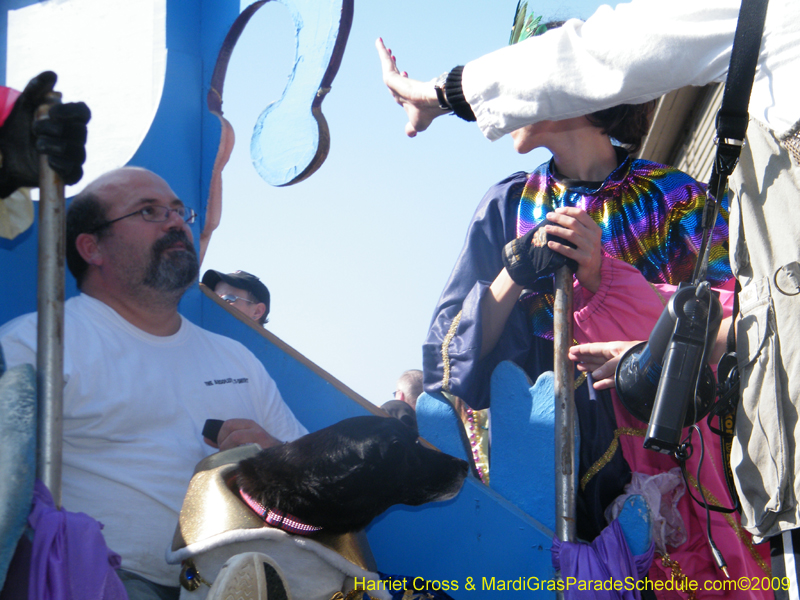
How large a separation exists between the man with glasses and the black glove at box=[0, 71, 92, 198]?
1.65ft

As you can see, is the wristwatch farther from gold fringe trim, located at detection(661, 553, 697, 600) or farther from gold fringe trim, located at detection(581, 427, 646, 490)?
gold fringe trim, located at detection(661, 553, 697, 600)

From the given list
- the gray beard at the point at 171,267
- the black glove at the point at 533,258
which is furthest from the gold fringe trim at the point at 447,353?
the gray beard at the point at 171,267

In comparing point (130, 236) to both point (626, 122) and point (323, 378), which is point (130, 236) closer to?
point (323, 378)

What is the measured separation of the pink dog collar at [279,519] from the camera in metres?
1.85

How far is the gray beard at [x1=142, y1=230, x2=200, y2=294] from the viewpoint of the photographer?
99.1 inches

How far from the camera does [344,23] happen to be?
2734mm

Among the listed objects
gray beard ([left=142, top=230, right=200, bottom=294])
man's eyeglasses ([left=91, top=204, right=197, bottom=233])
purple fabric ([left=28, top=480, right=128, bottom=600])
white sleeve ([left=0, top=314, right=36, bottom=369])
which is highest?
man's eyeglasses ([left=91, top=204, right=197, bottom=233])

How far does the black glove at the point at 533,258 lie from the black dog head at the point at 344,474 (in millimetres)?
505

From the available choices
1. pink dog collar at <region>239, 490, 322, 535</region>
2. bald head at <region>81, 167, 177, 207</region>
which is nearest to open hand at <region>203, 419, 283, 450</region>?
pink dog collar at <region>239, 490, 322, 535</region>

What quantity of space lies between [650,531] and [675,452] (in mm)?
473

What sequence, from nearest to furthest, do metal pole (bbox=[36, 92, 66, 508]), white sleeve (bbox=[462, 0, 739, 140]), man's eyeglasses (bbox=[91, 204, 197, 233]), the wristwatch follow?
white sleeve (bbox=[462, 0, 739, 140]) → metal pole (bbox=[36, 92, 66, 508]) → the wristwatch → man's eyeglasses (bbox=[91, 204, 197, 233])

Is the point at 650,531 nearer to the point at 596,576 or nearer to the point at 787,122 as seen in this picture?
the point at 596,576

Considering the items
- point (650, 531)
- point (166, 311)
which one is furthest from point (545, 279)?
point (166, 311)

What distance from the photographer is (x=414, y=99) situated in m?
1.88
